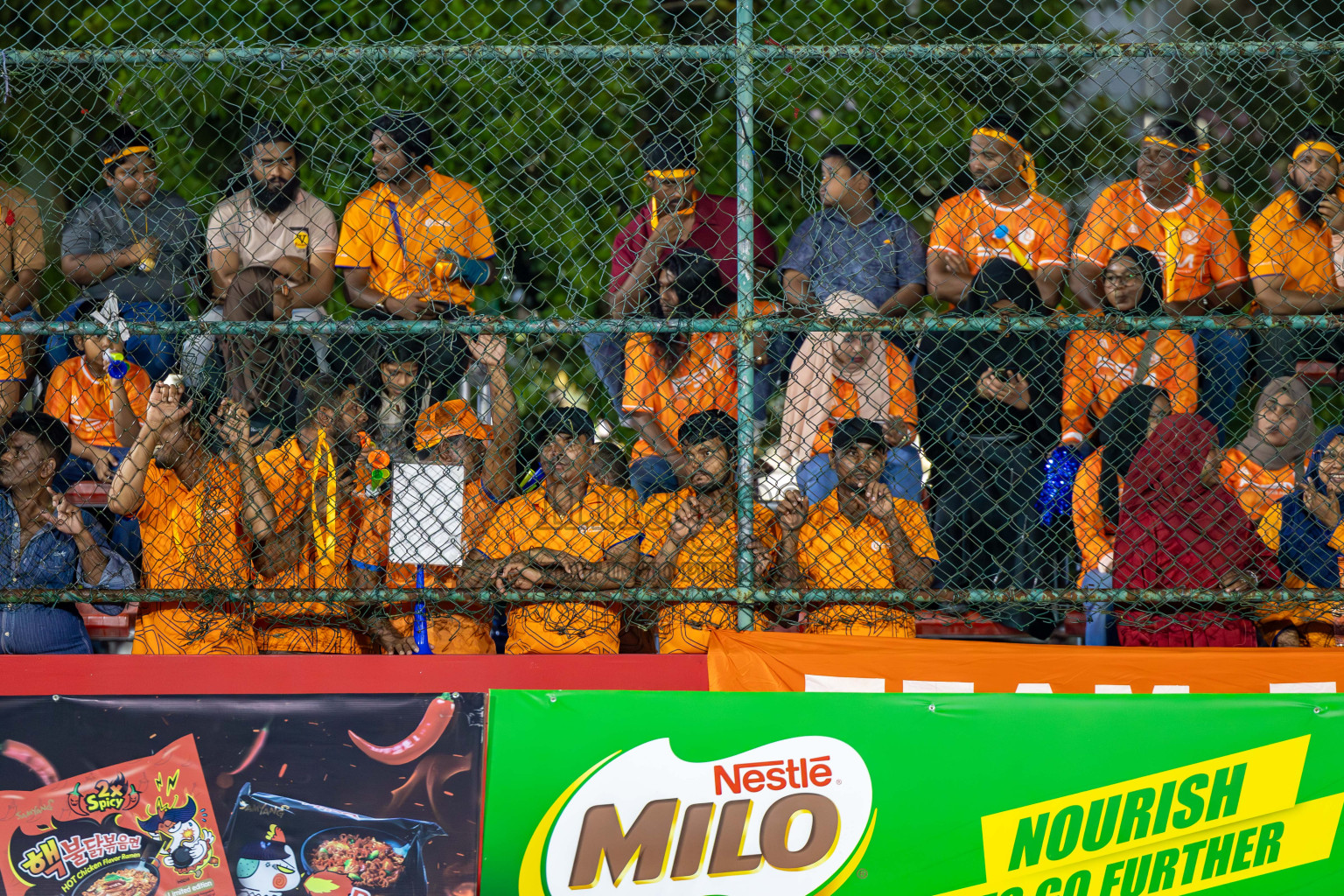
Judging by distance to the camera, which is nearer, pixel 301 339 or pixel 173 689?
pixel 173 689

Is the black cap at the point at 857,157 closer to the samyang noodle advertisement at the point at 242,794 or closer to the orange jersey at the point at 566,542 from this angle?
the orange jersey at the point at 566,542

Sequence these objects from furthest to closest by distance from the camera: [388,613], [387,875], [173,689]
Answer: [388,613] → [173,689] → [387,875]

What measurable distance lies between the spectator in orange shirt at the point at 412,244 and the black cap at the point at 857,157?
135 cm

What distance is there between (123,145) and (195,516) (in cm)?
172

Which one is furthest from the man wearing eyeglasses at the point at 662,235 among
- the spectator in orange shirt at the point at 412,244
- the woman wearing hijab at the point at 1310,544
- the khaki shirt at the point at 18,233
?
the khaki shirt at the point at 18,233

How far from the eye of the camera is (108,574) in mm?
4270

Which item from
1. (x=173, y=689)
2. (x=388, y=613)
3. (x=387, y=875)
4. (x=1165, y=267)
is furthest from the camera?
(x=1165, y=267)

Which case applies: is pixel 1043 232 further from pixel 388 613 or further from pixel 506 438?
pixel 388 613

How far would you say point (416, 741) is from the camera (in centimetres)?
373

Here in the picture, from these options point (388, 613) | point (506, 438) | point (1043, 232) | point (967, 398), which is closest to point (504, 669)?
point (388, 613)

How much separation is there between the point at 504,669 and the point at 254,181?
218 centimetres

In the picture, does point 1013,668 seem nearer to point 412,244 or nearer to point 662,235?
point 662,235

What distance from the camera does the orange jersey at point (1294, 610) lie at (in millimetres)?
3977

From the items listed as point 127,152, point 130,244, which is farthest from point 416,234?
point 127,152
